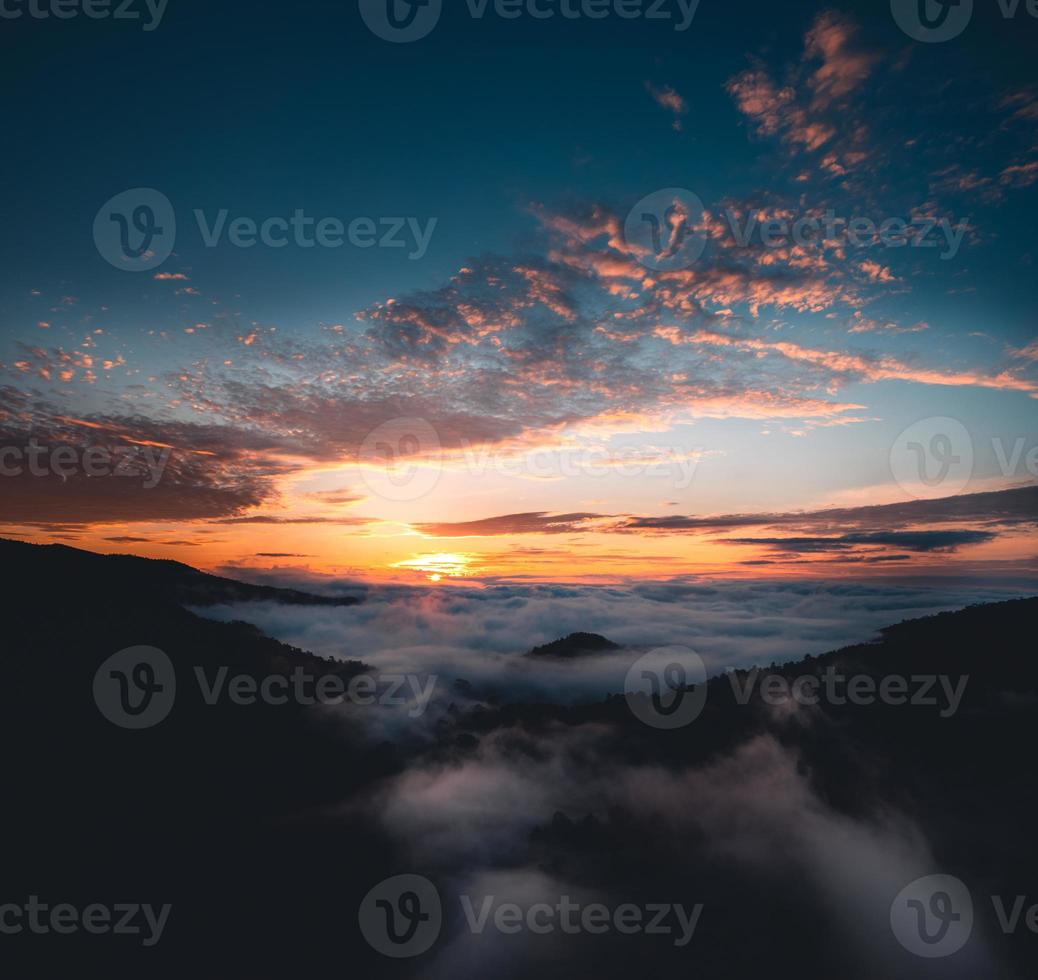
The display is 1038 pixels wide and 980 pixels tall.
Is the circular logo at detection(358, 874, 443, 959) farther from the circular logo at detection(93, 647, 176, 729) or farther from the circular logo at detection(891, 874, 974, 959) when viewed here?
the circular logo at detection(891, 874, 974, 959)

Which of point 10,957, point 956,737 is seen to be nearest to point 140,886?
point 10,957

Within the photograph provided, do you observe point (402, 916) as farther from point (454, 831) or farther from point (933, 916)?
point (933, 916)

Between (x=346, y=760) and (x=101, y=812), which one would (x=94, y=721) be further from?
(x=346, y=760)

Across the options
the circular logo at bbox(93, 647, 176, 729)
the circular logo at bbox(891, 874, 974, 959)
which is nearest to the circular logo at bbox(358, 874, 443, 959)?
the circular logo at bbox(93, 647, 176, 729)

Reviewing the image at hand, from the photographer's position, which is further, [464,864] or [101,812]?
[464,864]

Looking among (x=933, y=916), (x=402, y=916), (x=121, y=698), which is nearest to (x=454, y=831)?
(x=402, y=916)

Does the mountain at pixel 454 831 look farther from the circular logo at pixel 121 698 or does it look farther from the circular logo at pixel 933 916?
the circular logo at pixel 933 916
